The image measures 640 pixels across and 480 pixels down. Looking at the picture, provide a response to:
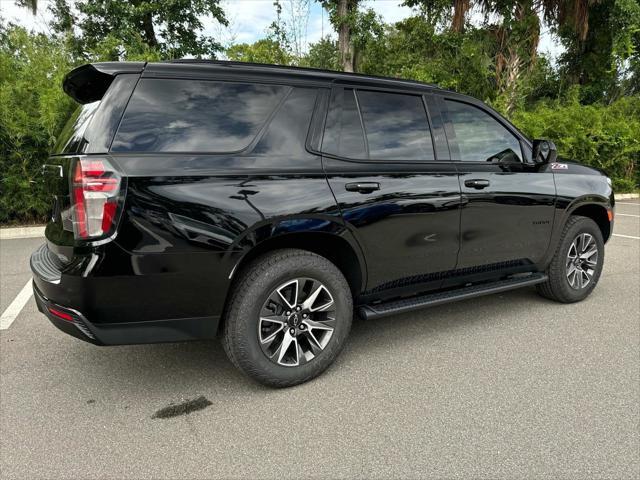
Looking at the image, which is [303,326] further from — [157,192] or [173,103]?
[173,103]

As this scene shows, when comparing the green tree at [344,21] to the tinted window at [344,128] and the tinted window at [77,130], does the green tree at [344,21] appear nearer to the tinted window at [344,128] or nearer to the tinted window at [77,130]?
the tinted window at [344,128]

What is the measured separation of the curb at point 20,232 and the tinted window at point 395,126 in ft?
24.3

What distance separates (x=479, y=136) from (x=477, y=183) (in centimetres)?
47

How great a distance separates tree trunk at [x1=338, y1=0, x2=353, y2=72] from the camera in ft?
45.6

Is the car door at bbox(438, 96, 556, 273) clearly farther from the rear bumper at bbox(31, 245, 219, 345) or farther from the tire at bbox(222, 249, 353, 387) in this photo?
the rear bumper at bbox(31, 245, 219, 345)

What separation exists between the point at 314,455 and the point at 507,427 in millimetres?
1026

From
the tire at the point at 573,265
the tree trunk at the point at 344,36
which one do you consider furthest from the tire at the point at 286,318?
the tree trunk at the point at 344,36

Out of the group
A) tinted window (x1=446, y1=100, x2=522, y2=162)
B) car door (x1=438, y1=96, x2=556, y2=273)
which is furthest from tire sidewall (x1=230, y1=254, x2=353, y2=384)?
tinted window (x1=446, y1=100, x2=522, y2=162)

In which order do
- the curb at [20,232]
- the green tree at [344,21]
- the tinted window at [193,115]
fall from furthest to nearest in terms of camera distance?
1. the green tree at [344,21]
2. the curb at [20,232]
3. the tinted window at [193,115]

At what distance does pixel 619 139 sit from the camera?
1270 centimetres

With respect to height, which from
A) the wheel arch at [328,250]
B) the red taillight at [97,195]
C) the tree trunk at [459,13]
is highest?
Answer: the tree trunk at [459,13]

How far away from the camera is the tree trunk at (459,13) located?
13.3m

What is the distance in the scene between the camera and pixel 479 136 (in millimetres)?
3611

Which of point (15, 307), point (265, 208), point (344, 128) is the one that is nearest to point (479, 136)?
point (344, 128)
